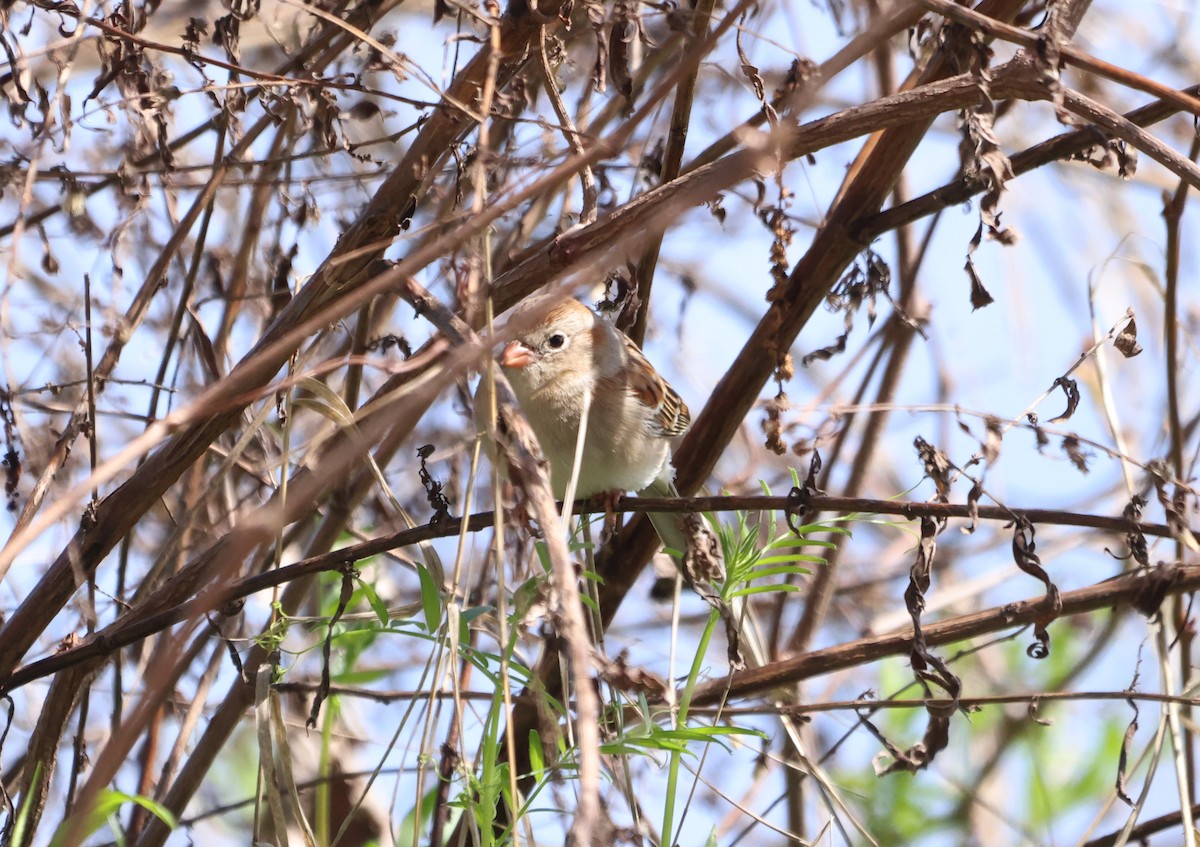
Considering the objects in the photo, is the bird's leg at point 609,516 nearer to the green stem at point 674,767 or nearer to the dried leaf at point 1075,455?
the green stem at point 674,767

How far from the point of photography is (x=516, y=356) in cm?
334

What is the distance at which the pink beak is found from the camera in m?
3.32

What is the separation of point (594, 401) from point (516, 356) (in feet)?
0.80

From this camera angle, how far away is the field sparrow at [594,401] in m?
3.26

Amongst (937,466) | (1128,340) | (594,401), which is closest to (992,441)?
(937,466)

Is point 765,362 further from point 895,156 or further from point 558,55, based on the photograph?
point 558,55

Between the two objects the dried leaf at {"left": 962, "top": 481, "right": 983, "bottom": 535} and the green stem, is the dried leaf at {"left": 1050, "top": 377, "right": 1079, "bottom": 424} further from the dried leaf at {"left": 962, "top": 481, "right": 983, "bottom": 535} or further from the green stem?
the green stem

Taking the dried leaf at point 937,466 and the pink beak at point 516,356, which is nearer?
the dried leaf at point 937,466

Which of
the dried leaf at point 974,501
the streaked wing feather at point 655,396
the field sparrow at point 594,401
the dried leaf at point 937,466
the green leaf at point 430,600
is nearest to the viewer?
the dried leaf at point 974,501

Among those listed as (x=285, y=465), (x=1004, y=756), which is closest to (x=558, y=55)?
(x=285, y=465)

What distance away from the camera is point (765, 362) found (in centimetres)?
288

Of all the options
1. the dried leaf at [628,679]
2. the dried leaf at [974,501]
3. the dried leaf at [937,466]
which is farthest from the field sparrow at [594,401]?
the dried leaf at [974,501]

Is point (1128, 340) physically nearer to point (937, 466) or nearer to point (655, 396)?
point (937, 466)

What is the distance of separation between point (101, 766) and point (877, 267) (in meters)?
1.83
